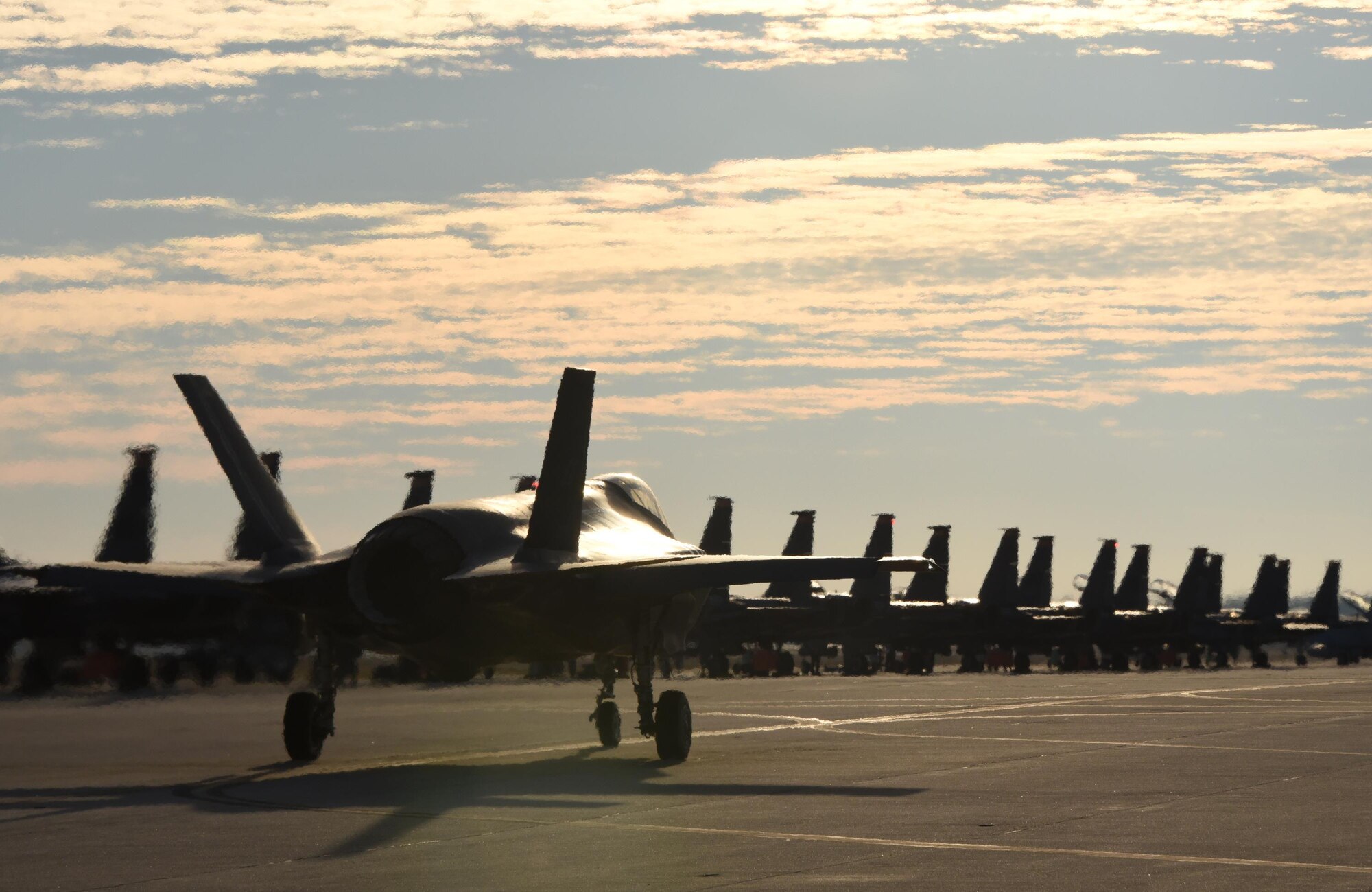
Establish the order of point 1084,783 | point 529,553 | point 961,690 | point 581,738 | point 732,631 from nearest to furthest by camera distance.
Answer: point 1084,783, point 529,553, point 581,738, point 961,690, point 732,631

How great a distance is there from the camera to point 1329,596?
10412 centimetres

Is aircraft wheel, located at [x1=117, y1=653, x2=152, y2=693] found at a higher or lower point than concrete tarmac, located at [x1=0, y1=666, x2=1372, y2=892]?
higher

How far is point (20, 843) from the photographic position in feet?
42.3

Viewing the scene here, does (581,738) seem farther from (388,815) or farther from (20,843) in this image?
(20,843)

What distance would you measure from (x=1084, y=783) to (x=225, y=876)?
975 cm

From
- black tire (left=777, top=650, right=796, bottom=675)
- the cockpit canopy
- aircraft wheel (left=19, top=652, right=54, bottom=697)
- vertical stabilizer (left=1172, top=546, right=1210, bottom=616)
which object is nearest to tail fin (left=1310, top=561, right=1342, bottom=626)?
vertical stabilizer (left=1172, top=546, right=1210, bottom=616)

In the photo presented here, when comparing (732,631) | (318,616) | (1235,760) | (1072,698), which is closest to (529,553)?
(318,616)

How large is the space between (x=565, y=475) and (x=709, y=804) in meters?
6.47

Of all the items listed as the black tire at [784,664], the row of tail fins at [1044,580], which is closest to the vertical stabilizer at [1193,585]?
the row of tail fins at [1044,580]

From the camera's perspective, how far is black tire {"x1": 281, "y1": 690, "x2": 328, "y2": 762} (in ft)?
69.3

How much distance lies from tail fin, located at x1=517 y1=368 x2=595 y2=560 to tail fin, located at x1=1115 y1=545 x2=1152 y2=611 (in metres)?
79.1

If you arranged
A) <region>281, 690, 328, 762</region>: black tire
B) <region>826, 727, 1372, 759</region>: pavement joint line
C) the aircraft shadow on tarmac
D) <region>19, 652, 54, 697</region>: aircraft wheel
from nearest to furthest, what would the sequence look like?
the aircraft shadow on tarmac, <region>281, 690, 328, 762</region>: black tire, <region>826, 727, 1372, 759</region>: pavement joint line, <region>19, 652, 54, 697</region>: aircraft wheel

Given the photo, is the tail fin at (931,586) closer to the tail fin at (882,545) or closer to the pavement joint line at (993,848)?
the tail fin at (882,545)

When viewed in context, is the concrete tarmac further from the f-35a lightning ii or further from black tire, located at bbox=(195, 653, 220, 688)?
black tire, located at bbox=(195, 653, 220, 688)
